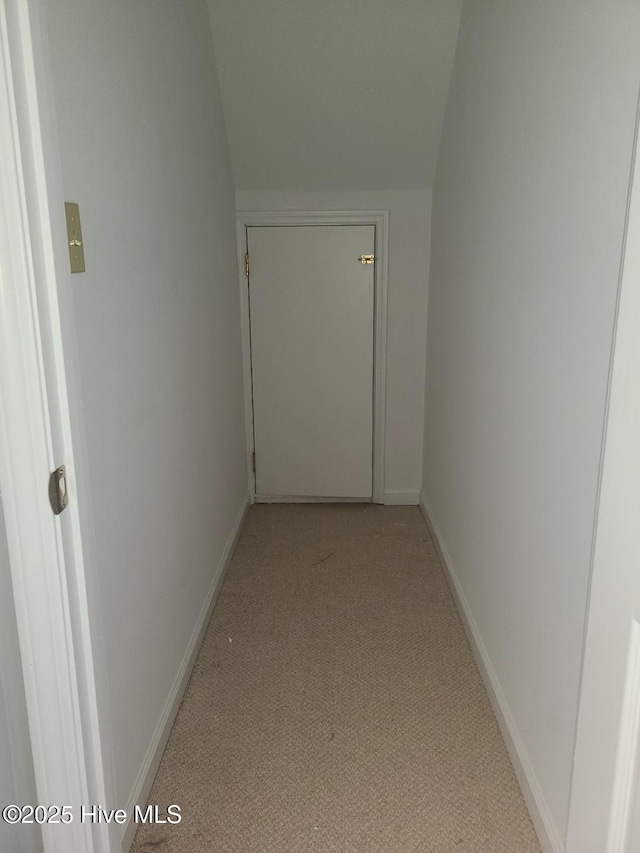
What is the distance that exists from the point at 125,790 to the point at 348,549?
1.69 meters

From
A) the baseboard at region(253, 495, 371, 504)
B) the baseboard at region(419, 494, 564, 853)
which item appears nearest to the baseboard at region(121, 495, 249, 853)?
the baseboard at region(253, 495, 371, 504)

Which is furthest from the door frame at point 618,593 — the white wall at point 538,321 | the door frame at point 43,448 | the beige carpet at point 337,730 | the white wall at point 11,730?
the white wall at point 11,730

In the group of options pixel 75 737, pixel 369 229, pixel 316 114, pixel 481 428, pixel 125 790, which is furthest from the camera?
pixel 369 229

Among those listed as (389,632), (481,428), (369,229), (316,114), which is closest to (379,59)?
(316,114)

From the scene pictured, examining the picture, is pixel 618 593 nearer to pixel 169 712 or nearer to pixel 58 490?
pixel 58 490

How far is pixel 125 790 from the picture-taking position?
4.44 ft

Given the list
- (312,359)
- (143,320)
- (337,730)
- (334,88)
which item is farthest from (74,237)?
(312,359)

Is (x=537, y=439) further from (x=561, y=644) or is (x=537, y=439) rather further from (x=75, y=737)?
(x=75, y=737)

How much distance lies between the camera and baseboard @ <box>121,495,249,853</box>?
139 cm

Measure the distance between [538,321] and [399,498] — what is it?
2.17 meters

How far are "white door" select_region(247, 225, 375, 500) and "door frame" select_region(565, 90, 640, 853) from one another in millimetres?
2340

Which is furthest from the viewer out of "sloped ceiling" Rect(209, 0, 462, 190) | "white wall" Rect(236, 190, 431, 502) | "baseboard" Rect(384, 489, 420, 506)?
"baseboard" Rect(384, 489, 420, 506)

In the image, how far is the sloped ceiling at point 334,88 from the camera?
2.26 metres

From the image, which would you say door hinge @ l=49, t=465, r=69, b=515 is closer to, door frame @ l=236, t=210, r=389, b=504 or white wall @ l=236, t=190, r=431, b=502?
door frame @ l=236, t=210, r=389, b=504
